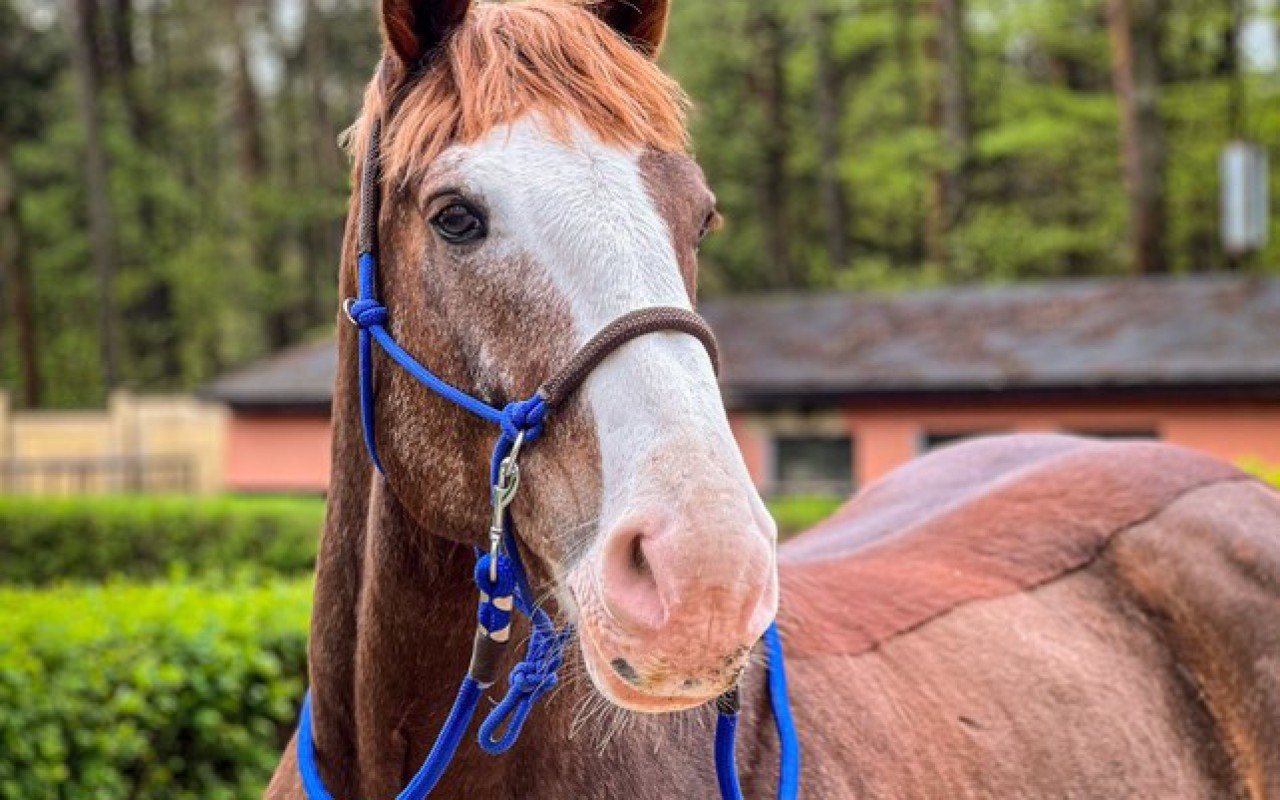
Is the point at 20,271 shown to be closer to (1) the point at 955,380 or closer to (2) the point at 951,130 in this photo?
(2) the point at 951,130

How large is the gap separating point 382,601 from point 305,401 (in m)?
16.8

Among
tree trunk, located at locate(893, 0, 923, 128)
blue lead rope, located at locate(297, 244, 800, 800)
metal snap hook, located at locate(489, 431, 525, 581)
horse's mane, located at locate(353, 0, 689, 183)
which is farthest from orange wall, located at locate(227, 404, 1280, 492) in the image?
tree trunk, located at locate(893, 0, 923, 128)

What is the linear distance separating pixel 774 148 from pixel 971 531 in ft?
88.8

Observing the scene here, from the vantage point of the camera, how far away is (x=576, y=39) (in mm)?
2139

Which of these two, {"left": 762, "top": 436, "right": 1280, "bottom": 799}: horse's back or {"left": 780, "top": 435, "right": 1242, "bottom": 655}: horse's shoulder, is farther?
{"left": 780, "top": 435, "right": 1242, "bottom": 655}: horse's shoulder

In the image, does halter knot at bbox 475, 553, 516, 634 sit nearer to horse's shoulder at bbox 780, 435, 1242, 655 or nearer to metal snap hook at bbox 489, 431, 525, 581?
metal snap hook at bbox 489, 431, 525, 581

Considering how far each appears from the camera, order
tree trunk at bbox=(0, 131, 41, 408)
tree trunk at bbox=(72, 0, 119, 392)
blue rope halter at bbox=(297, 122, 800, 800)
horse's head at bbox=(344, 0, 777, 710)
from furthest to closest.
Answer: tree trunk at bbox=(0, 131, 41, 408) → tree trunk at bbox=(72, 0, 119, 392) → blue rope halter at bbox=(297, 122, 800, 800) → horse's head at bbox=(344, 0, 777, 710)

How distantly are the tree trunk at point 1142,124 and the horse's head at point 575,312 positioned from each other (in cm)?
1876

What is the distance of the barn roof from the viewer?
1446 cm

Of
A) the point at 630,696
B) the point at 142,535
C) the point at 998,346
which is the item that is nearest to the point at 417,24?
the point at 630,696

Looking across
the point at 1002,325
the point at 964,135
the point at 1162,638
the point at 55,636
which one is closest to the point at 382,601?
the point at 1162,638

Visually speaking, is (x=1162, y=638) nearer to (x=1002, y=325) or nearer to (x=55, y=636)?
(x=55, y=636)

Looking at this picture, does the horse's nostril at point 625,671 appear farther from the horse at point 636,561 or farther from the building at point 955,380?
the building at point 955,380

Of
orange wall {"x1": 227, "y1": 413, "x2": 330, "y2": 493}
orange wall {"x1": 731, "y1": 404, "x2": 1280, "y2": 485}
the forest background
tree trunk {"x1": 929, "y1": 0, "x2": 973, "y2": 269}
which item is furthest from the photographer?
the forest background
